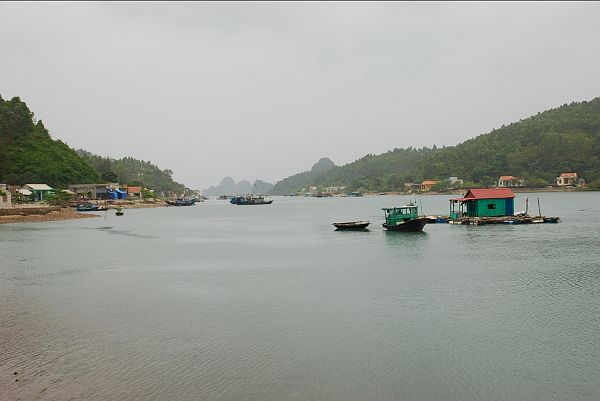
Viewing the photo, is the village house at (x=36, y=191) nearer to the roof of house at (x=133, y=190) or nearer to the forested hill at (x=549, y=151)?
the roof of house at (x=133, y=190)

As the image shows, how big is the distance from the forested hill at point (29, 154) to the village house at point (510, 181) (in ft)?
460

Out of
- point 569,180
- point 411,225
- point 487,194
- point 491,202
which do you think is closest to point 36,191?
point 411,225

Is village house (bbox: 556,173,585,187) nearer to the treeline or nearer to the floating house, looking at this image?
the floating house

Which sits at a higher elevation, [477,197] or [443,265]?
[477,197]

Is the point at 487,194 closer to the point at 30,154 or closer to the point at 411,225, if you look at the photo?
the point at 411,225

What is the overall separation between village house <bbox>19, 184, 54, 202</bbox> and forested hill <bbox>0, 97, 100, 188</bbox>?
262 inches

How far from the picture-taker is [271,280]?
90.1ft

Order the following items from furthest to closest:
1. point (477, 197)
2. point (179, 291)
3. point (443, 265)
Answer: point (477, 197)
point (443, 265)
point (179, 291)

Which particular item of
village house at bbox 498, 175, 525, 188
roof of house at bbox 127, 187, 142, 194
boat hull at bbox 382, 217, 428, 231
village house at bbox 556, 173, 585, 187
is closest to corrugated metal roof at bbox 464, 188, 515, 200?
boat hull at bbox 382, 217, 428, 231

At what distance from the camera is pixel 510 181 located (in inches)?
6978

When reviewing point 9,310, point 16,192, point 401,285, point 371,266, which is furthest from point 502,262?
point 16,192

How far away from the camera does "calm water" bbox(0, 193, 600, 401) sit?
12.3m

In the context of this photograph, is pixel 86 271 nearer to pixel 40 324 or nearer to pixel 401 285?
pixel 40 324

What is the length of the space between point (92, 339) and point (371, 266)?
1909 cm
